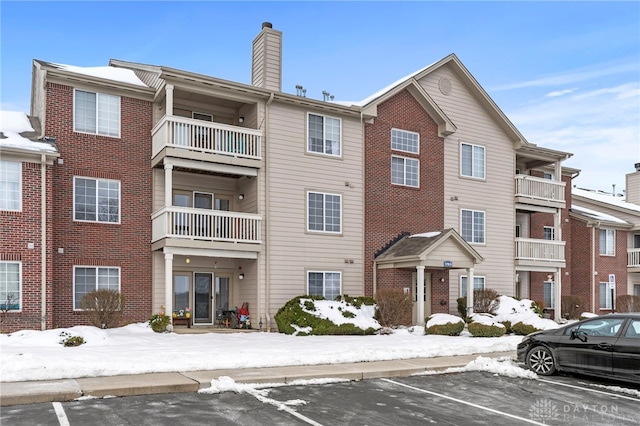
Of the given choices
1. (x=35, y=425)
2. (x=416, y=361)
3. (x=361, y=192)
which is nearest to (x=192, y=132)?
(x=361, y=192)

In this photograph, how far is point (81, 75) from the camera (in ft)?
65.8

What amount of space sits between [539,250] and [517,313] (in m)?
6.31

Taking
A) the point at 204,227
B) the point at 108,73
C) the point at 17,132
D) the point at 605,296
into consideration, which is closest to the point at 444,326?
the point at 204,227

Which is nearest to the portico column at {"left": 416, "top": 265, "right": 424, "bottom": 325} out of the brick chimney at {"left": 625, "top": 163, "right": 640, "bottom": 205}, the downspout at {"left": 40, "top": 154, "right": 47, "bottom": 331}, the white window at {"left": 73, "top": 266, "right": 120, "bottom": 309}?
the white window at {"left": 73, "top": 266, "right": 120, "bottom": 309}

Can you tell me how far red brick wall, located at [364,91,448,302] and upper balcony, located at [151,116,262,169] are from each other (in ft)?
17.3

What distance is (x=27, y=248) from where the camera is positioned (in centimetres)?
1847

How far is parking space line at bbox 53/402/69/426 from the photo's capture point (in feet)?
26.6

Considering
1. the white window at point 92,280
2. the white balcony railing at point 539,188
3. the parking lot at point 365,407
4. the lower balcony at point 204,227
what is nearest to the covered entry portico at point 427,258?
the lower balcony at point 204,227

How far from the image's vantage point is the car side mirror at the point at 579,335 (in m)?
12.3

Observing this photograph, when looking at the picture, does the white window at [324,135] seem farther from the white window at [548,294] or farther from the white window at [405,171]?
the white window at [548,294]

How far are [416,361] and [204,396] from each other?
608 cm

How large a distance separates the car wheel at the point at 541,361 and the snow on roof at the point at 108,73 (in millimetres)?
15605

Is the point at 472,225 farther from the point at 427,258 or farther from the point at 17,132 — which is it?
the point at 17,132

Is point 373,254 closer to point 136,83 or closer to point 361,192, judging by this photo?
point 361,192
